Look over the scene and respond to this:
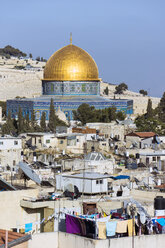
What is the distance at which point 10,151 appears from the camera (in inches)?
1001

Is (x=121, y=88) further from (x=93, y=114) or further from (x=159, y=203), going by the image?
(x=159, y=203)

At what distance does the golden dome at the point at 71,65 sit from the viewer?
43.8 m

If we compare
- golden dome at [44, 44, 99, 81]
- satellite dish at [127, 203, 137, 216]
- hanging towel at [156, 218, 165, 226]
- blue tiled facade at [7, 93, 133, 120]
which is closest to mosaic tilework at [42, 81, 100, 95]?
golden dome at [44, 44, 99, 81]

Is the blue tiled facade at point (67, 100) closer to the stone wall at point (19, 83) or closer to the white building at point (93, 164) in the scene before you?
the white building at point (93, 164)

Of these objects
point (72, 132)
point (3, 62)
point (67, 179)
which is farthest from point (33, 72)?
point (67, 179)

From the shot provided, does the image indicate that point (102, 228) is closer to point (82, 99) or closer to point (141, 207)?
point (141, 207)

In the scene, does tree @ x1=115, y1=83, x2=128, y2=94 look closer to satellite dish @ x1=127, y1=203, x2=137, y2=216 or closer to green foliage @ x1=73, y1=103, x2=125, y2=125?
green foliage @ x1=73, y1=103, x2=125, y2=125

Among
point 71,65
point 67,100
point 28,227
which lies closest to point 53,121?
point 67,100

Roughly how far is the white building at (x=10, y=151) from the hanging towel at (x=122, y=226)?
47.5ft

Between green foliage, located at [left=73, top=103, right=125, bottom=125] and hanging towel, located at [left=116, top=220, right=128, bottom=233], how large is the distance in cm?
2887

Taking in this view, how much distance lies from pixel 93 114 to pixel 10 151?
46.2ft

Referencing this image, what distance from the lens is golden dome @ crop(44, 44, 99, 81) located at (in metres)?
43.8

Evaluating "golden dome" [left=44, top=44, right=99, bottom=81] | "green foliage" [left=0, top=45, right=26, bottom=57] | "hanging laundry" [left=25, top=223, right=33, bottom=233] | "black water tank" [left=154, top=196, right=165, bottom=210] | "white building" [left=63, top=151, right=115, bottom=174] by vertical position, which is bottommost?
"white building" [left=63, top=151, right=115, bottom=174]

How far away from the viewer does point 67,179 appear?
13742 mm
